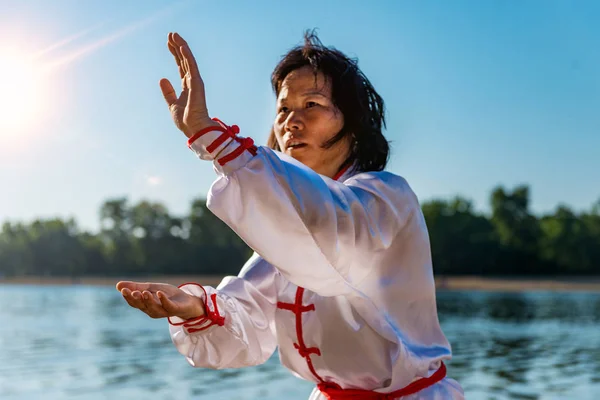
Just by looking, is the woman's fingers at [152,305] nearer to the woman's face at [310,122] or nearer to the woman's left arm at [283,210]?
the woman's left arm at [283,210]

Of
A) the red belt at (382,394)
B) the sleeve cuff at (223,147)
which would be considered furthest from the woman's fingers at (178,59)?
the red belt at (382,394)

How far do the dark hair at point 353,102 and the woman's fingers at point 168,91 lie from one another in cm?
49

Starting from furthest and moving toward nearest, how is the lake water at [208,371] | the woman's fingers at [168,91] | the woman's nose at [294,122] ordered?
the lake water at [208,371] < the woman's nose at [294,122] < the woman's fingers at [168,91]

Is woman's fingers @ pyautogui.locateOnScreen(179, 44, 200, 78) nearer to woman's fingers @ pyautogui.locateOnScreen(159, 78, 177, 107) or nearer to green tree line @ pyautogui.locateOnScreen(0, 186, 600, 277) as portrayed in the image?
woman's fingers @ pyautogui.locateOnScreen(159, 78, 177, 107)

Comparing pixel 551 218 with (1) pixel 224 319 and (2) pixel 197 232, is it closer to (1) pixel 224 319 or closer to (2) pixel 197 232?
(2) pixel 197 232

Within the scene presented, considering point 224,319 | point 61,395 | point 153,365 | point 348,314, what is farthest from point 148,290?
point 153,365

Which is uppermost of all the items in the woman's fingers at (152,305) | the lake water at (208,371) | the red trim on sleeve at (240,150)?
the red trim on sleeve at (240,150)

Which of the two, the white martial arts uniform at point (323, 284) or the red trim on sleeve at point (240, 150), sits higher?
the red trim on sleeve at point (240, 150)

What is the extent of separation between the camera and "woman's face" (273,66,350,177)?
184cm

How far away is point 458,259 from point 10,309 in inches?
1237

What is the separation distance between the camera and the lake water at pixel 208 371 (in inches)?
512

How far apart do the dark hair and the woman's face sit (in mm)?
18

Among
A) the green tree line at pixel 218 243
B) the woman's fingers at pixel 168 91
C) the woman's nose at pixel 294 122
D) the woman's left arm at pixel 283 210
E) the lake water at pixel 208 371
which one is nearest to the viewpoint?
the woman's left arm at pixel 283 210

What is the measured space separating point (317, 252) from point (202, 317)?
61cm
